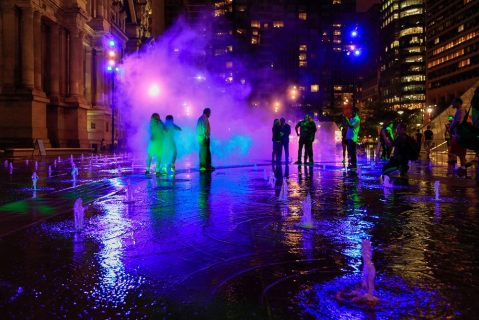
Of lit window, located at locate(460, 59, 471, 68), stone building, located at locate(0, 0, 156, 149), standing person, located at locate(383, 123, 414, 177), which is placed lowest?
standing person, located at locate(383, 123, 414, 177)

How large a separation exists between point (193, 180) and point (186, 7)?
133822mm

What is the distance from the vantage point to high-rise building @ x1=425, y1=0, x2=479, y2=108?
359 feet

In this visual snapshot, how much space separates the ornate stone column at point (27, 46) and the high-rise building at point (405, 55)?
143299 mm

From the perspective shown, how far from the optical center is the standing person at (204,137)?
17.0m

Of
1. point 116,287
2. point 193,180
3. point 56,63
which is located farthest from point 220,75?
point 116,287

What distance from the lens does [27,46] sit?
35188mm

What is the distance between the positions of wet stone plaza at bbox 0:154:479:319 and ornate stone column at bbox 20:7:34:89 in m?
28.3

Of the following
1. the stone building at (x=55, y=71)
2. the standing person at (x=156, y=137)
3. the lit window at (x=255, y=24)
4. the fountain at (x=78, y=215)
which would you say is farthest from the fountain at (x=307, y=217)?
the lit window at (x=255, y=24)

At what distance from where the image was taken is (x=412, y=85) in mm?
164250

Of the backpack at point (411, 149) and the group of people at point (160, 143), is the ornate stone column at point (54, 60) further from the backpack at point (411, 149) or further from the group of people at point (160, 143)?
the backpack at point (411, 149)

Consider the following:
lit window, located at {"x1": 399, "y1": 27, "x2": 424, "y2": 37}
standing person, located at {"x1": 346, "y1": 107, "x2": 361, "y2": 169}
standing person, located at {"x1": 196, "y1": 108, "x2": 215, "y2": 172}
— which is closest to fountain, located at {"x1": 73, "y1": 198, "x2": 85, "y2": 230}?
standing person, located at {"x1": 196, "y1": 108, "x2": 215, "y2": 172}

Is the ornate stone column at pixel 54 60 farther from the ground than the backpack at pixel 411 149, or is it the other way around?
the ornate stone column at pixel 54 60

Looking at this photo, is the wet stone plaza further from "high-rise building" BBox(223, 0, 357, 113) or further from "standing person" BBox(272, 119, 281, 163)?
"high-rise building" BBox(223, 0, 357, 113)

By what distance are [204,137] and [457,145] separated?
8.68 m
